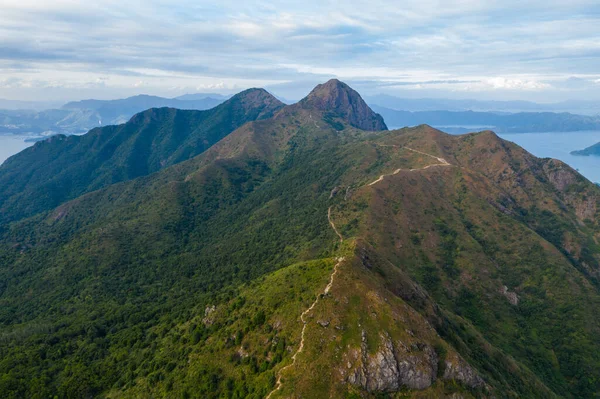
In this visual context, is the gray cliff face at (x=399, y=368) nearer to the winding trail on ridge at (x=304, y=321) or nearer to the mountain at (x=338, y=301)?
the mountain at (x=338, y=301)

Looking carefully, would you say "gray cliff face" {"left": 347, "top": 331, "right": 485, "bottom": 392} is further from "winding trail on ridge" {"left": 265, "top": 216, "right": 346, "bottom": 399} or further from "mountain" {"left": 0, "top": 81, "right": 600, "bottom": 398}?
"winding trail on ridge" {"left": 265, "top": 216, "right": 346, "bottom": 399}

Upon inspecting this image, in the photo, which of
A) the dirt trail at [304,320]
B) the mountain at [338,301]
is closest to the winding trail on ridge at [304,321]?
the dirt trail at [304,320]

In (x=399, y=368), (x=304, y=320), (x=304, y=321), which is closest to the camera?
(x=399, y=368)

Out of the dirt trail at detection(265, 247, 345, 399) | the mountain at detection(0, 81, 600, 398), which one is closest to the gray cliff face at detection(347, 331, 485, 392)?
the mountain at detection(0, 81, 600, 398)

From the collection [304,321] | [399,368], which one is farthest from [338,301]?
[399,368]

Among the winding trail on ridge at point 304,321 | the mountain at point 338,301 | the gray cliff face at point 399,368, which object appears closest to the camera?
the winding trail on ridge at point 304,321

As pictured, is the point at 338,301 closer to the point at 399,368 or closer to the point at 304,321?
the point at 304,321

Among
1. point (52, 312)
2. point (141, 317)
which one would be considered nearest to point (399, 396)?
point (141, 317)

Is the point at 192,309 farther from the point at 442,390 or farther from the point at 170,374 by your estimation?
the point at 442,390

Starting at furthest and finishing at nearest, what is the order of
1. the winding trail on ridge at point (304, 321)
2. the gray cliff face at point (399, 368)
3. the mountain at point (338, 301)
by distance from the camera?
1. the mountain at point (338, 301)
2. the gray cliff face at point (399, 368)
3. the winding trail on ridge at point (304, 321)
